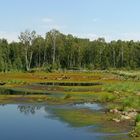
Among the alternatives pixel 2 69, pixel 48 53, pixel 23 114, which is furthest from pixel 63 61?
pixel 23 114

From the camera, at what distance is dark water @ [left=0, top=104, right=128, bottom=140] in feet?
87.9

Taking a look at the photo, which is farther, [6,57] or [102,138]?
[6,57]

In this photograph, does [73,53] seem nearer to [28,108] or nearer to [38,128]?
[28,108]

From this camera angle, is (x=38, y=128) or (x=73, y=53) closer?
(x=38, y=128)

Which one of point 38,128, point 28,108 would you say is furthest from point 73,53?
point 38,128

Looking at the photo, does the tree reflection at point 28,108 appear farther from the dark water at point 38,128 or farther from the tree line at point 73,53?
the tree line at point 73,53

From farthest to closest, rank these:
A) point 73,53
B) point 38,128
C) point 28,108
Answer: point 73,53
point 28,108
point 38,128

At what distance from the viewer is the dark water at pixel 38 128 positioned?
26.8 meters

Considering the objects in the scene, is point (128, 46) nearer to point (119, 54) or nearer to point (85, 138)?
point (119, 54)

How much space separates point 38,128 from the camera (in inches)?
1166

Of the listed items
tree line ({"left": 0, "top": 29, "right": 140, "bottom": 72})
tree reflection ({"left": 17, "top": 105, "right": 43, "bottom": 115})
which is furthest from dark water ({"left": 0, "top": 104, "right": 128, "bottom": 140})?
tree line ({"left": 0, "top": 29, "right": 140, "bottom": 72})

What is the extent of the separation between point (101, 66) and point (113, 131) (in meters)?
136

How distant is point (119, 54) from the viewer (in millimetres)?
169875

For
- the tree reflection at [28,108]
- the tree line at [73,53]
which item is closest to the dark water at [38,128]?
the tree reflection at [28,108]
